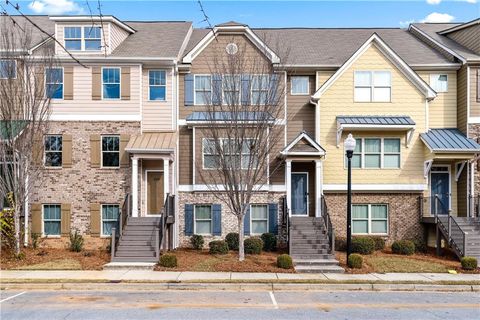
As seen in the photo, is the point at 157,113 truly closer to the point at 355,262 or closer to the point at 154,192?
the point at 154,192

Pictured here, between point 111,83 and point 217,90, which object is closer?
point 217,90

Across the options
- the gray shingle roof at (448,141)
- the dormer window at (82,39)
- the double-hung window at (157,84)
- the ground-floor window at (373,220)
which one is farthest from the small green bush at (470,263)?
the dormer window at (82,39)

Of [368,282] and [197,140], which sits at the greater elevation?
[197,140]

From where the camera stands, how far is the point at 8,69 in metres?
17.9

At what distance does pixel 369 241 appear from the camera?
63.6ft

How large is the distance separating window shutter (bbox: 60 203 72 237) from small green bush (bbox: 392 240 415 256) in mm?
14006

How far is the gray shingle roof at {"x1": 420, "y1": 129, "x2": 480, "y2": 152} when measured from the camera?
2003cm

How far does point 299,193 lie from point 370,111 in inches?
196

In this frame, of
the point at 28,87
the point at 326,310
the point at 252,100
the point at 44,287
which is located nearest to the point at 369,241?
the point at 252,100

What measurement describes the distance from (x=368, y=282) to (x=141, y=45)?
1501 centimetres

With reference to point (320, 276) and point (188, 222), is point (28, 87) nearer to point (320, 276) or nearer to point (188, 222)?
point (188, 222)

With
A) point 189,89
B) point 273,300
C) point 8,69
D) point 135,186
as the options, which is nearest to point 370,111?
point 189,89

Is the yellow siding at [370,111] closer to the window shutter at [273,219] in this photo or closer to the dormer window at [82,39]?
the window shutter at [273,219]

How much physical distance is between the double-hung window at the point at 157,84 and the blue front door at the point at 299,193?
23.3 ft
